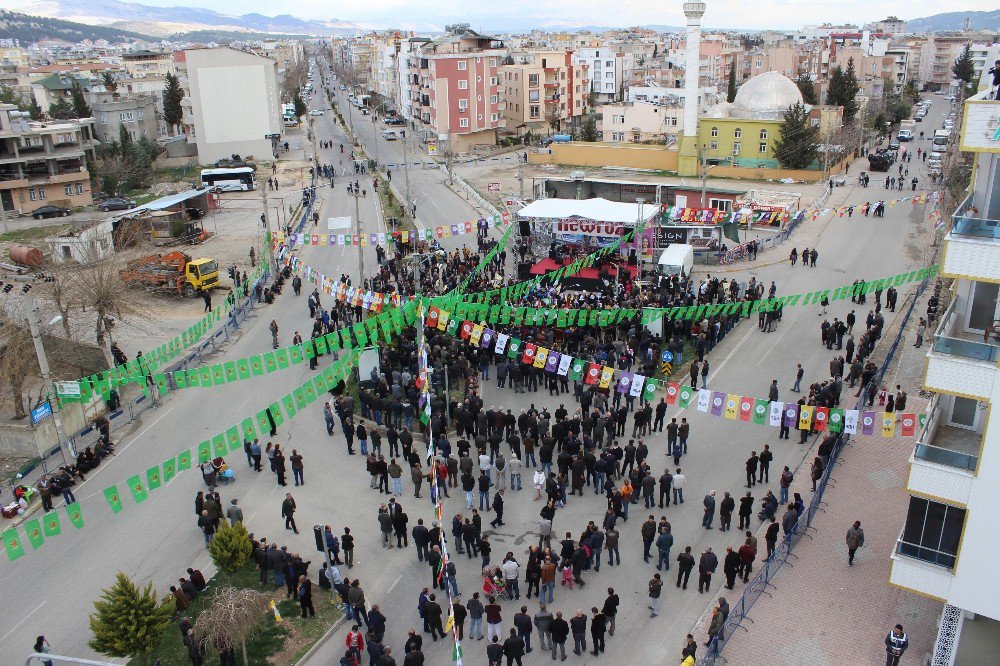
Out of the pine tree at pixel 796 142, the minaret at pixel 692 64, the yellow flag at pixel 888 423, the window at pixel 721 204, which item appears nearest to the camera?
the yellow flag at pixel 888 423

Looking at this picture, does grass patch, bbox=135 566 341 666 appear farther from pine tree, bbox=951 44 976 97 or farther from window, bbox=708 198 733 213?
pine tree, bbox=951 44 976 97

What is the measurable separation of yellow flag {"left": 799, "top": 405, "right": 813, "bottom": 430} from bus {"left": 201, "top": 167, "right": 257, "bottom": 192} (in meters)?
49.7

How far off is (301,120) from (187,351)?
8394cm

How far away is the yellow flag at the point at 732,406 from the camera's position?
18.0 metres

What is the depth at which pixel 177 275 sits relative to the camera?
33312 millimetres

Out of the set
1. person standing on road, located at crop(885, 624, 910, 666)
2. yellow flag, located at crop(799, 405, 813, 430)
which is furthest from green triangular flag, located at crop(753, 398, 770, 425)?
person standing on road, located at crop(885, 624, 910, 666)

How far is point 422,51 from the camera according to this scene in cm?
8206

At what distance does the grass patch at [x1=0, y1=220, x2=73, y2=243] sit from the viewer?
44.5 meters

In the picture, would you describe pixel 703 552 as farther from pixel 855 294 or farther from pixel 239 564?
pixel 855 294

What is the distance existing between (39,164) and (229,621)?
165 feet

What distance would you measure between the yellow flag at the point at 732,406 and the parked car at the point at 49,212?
46776 millimetres

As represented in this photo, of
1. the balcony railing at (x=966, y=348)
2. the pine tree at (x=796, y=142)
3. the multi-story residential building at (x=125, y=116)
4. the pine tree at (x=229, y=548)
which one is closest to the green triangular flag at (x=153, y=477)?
the pine tree at (x=229, y=548)

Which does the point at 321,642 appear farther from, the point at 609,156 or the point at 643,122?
the point at 643,122

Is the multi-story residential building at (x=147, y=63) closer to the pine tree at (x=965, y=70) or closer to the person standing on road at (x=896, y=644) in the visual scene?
the pine tree at (x=965, y=70)
